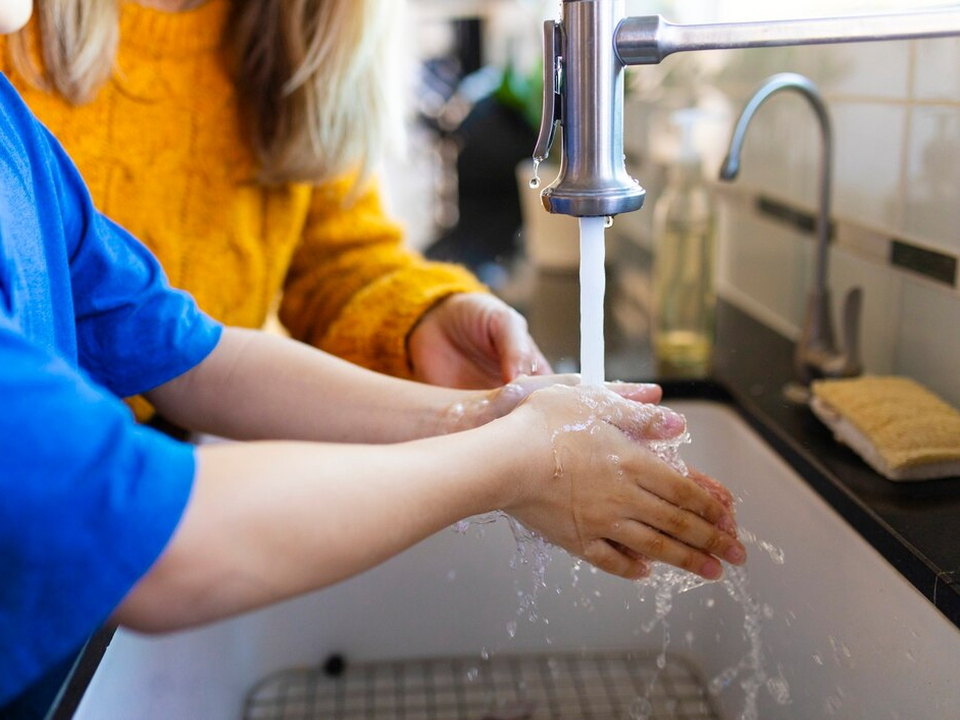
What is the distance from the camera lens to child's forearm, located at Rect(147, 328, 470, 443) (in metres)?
0.80

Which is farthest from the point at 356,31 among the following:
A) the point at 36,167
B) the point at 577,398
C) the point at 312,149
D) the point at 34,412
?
the point at 34,412

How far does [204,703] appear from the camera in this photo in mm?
822

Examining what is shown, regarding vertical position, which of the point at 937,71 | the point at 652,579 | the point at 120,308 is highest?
the point at 937,71

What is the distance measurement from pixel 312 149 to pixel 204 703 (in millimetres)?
555

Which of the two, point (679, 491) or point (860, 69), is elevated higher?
point (860, 69)

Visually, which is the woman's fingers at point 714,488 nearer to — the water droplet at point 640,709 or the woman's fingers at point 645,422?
the woman's fingers at point 645,422

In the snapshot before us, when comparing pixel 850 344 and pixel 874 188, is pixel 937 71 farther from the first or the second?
pixel 850 344

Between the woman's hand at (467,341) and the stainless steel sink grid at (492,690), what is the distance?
0.26 metres

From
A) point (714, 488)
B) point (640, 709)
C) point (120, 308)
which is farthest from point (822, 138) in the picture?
point (120, 308)

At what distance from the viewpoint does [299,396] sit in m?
0.80

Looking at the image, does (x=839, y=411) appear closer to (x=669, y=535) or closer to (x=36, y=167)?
(x=669, y=535)

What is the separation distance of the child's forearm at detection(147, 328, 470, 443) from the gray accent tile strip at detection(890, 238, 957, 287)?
17.4 inches

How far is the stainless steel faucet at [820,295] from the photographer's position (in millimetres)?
973

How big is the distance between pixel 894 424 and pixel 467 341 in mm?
381
